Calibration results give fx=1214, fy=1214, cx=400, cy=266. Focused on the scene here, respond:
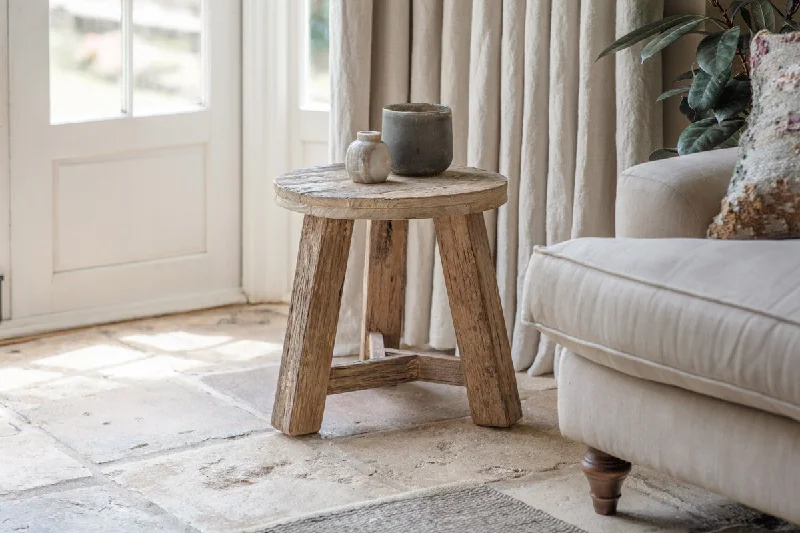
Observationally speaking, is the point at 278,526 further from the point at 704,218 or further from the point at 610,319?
the point at 704,218

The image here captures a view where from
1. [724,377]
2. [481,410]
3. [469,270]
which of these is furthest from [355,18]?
[724,377]

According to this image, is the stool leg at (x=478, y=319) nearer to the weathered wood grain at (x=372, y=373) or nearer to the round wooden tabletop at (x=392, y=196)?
the round wooden tabletop at (x=392, y=196)

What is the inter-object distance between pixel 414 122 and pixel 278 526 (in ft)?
2.87

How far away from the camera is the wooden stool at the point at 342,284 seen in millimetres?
2312

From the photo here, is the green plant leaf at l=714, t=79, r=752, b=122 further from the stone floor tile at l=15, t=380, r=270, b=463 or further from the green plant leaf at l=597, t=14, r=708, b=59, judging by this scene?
the stone floor tile at l=15, t=380, r=270, b=463

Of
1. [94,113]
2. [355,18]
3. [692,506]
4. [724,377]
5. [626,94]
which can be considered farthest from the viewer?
[94,113]

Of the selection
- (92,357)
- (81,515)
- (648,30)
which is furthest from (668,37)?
(92,357)

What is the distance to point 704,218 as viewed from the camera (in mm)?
2131

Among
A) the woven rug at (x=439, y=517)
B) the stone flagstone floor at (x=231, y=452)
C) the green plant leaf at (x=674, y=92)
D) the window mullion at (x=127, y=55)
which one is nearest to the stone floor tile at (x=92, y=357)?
the stone flagstone floor at (x=231, y=452)

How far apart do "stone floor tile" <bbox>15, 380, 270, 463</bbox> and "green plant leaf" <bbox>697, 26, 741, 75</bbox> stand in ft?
3.79

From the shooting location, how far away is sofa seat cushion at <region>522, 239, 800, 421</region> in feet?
5.58

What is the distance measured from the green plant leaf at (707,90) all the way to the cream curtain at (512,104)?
0.29 meters

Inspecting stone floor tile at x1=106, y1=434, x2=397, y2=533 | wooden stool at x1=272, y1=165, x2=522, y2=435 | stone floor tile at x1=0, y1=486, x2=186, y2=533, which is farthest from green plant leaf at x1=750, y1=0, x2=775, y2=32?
stone floor tile at x1=0, y1=486, x2=186, y2=533

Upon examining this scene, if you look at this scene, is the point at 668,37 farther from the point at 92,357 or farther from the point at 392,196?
the point at 92,357
